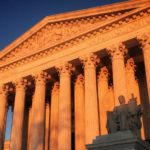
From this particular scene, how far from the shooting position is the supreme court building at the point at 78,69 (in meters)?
25.4

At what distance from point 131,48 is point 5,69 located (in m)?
14.8

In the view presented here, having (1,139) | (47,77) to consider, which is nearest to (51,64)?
(47,77)

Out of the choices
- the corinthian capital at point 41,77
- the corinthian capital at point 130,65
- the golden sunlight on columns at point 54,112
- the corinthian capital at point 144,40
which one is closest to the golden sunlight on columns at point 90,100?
the corinthian capital at point 130,65

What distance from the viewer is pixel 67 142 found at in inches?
1027

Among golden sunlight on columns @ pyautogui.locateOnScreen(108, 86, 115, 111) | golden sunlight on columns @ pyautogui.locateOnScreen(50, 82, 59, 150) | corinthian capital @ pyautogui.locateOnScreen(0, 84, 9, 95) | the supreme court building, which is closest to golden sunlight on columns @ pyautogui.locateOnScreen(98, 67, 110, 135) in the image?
the supreme court building

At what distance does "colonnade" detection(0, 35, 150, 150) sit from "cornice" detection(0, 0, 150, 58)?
3248mm

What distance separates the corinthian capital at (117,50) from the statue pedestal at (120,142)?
1522cm

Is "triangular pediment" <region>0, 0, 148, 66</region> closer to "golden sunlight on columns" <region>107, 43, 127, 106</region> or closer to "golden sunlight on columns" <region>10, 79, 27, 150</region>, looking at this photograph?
"golden sunlight on columns" <region>107, 43, 127, 106</region>

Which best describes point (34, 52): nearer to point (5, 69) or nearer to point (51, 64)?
point (51, 64)

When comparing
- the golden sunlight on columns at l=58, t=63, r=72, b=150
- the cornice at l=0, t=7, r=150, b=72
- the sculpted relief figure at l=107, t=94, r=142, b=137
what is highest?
the cornice at l=0, t=7, r=150, b=72

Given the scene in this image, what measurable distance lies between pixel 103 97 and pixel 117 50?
556 cm

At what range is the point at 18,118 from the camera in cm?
3080

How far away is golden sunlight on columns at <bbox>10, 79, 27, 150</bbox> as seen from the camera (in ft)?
98.0

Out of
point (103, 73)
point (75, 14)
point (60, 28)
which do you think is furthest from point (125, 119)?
point (60, 28)
